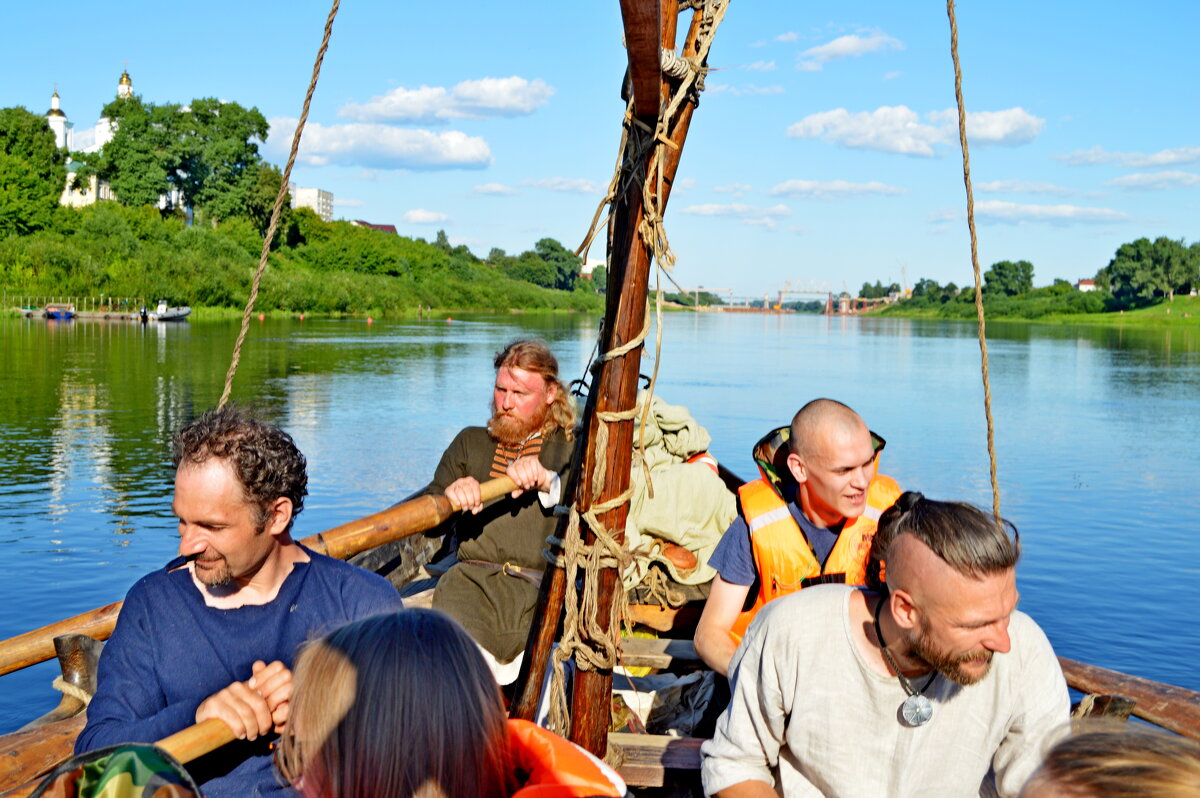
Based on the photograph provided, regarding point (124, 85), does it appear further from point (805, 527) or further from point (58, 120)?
point (805, 527)

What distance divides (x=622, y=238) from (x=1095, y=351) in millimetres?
46414

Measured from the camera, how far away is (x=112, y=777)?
4.49 ft

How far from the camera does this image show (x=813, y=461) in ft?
10.6

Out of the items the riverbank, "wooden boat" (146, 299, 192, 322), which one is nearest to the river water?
"wooden boat" (146, 299, 192, 322)

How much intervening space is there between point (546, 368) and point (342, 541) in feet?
3.75

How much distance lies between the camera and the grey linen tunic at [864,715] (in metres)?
2.33

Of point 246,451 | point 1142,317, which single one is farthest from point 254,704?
point 1142,317

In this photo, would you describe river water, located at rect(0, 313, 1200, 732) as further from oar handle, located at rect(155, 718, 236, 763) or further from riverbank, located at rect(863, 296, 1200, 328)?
riverbank, located at rect(863, 296, 1200, 328)

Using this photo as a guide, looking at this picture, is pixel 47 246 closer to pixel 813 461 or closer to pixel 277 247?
pixel 277 247

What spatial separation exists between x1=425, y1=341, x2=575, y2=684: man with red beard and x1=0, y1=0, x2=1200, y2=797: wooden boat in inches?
29.6

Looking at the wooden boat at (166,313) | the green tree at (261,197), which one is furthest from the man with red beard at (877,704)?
the green tree at (261,197)

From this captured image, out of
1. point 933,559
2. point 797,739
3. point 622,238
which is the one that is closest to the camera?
point 933,559

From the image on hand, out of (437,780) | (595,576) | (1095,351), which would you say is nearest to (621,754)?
(595,576)

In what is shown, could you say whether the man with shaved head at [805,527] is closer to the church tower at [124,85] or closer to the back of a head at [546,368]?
the back of a head at [546,368]
